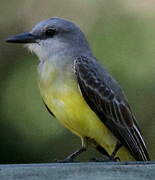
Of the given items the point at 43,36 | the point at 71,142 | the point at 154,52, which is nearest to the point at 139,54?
the point at 154,52

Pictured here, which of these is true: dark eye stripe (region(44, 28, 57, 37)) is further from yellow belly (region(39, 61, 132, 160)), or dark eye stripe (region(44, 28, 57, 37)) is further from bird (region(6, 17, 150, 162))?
yellow belly (region(39, 61, 132, 160))

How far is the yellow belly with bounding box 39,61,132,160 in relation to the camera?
447 centimetres

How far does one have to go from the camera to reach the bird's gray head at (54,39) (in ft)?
15.3

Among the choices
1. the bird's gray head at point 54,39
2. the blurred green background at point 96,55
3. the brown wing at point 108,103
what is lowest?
the blurred green background at point 96,55

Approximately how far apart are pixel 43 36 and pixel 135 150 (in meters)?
0.71

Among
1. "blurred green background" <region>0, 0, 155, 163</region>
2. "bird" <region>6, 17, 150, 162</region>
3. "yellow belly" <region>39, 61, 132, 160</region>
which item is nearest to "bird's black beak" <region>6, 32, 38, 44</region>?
"bird" <region>6, 17, 150, 162</region>

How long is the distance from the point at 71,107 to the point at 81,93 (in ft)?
0.33

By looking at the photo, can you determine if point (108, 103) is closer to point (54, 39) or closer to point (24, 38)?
point (54, 39)

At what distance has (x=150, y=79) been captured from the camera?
6004 mm

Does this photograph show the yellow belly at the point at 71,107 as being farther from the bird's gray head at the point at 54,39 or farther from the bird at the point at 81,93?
the bird's gray head at the point at 54,39

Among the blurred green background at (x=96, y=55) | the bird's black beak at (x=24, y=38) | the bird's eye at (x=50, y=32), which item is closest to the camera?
the bird's black beak at (x=24, y=38)

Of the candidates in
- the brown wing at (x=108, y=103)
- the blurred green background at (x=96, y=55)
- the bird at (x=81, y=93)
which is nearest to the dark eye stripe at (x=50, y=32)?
the bird at (x=81, y=93)

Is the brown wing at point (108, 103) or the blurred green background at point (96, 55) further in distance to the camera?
the blurred green background at point (96, 55)

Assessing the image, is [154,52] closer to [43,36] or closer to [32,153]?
[32,153]
